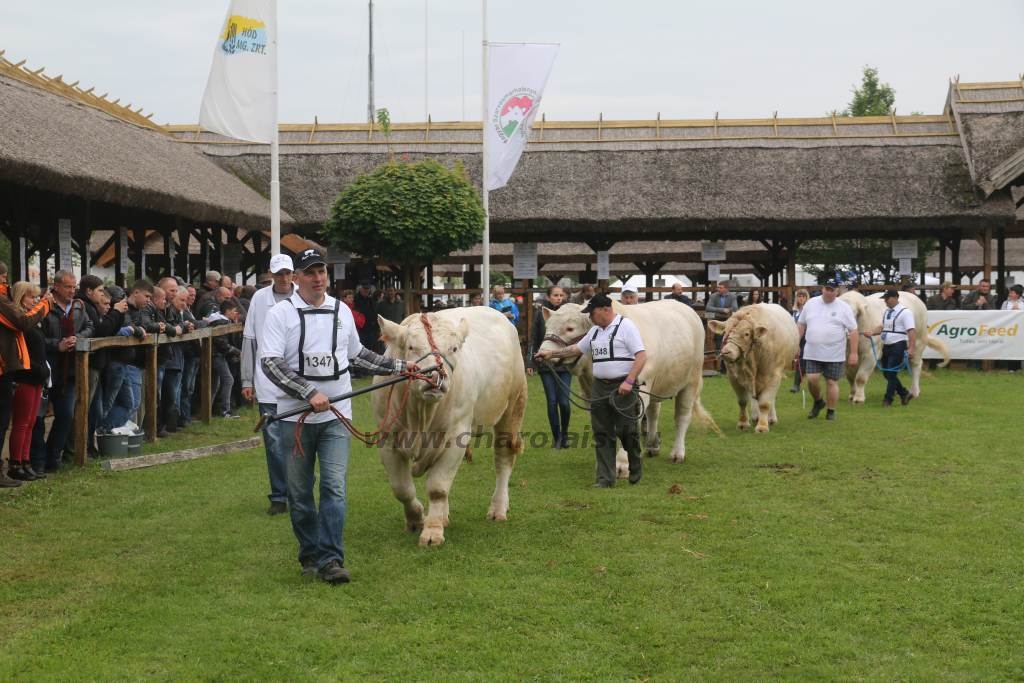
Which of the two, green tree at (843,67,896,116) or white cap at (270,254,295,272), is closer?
white cap at (270,254,295,272)

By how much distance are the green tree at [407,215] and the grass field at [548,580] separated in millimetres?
11926

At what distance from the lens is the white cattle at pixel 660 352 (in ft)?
36.4

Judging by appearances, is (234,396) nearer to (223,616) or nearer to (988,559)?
(223,616)

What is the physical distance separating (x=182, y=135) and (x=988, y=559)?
86.8 feet

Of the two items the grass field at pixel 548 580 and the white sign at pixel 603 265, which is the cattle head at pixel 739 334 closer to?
the grass field at pixel 548 580

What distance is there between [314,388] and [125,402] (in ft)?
20.9

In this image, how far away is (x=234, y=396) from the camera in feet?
56.1

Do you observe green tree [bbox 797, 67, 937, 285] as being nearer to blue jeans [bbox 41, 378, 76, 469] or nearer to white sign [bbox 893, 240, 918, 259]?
white sign [bbox 893, 240, 918, 259]

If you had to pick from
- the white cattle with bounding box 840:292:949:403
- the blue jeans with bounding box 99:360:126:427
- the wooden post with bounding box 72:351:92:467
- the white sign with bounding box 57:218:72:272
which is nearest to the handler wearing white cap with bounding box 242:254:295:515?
the wooden post with bounding box 72:351:92:467

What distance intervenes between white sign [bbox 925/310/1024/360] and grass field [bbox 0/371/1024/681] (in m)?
12.8

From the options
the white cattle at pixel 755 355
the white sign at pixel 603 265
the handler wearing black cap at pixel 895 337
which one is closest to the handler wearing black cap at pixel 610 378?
the white cattle at pixel 755 355

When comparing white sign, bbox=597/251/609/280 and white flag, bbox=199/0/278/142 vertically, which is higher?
white flag, bbox=199/0/278/142

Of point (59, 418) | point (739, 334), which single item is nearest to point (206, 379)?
point (59, 418)

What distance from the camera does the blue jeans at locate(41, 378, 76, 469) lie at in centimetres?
1094
